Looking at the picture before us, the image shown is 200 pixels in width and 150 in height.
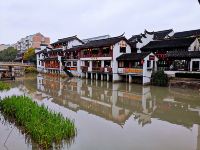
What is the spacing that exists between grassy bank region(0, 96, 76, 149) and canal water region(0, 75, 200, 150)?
44cm

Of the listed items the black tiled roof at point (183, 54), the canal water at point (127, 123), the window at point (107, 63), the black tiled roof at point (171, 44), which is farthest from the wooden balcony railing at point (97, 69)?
the canal water at point (127, 123)

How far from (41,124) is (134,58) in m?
23.4

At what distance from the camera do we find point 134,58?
3167cm

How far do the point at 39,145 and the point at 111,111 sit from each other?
8287 millimetres

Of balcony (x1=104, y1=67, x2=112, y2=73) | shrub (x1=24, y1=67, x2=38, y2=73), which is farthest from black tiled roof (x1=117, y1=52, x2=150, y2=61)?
shrub (x1=24, y1=67, x2=38, y2=73)

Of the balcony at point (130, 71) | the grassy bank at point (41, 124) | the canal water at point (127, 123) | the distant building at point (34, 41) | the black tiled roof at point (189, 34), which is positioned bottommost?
the canal water at point (127, 123)

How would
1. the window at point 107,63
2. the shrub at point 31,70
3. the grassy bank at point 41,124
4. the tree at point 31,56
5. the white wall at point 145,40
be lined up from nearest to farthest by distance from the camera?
1. the grassy bank at point 41,124
2. the window at point 107,63
3. the white wall at point 145,40
4. the shrub at point 31,70
5. the tree at point 31,56

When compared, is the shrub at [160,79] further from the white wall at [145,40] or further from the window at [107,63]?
the white wall at [145,40]

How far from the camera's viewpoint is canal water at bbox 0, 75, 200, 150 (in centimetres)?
1005

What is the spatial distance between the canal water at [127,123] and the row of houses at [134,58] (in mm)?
9043

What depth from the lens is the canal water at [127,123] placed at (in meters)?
10.0

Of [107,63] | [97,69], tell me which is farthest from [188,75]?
[97,69]

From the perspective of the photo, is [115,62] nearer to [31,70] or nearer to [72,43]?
[72,43]

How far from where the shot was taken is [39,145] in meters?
9.41
